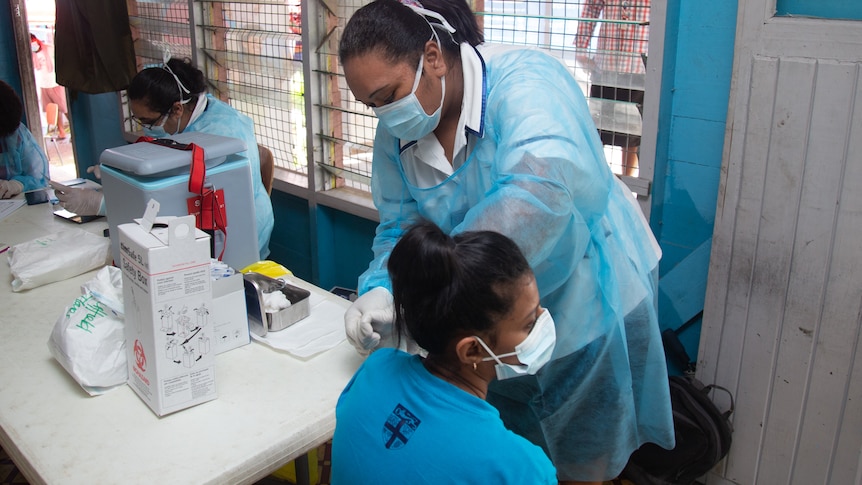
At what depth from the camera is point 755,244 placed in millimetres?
1963

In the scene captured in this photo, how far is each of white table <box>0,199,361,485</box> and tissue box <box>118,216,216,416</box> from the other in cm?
5

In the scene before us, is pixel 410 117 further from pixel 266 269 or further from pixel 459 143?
pixel 266 269

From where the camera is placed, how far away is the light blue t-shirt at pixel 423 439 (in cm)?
98

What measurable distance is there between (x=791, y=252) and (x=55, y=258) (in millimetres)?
1970

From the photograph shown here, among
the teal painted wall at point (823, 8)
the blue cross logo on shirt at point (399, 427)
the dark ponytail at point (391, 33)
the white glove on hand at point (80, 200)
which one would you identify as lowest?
the white glove on hand at point (80, 200)

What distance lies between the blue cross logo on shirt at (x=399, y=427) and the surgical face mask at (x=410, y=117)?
634 millimetres

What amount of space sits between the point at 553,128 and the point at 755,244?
3.08ft

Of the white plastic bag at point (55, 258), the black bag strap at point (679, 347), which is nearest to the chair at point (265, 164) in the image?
the white plastic bag at point (55, 258)

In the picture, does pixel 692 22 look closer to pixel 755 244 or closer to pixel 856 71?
pixel 856 71

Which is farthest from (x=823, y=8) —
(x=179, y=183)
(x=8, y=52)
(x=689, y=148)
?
(x=8, y=52)

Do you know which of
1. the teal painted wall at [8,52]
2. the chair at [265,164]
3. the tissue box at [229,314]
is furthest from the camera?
the teal painted wall at [8,52]

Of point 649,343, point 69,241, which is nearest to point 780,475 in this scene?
point 649,343

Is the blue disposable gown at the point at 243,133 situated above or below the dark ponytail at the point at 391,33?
below

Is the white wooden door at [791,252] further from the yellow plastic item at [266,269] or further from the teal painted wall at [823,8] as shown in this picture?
the yellow plastic item at [266,269]
